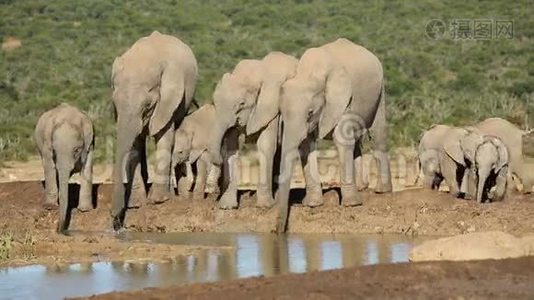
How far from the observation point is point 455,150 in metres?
21.3

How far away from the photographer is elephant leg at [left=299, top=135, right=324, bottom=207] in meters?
18.6

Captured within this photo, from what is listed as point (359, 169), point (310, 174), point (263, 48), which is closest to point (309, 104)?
point (310, 174)

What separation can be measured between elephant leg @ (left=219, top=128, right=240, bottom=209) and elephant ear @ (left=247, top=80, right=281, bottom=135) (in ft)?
1.74

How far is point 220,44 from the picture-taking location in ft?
198

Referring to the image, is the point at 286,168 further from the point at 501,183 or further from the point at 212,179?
the point at 501,183

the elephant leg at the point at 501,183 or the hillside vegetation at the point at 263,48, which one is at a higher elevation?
the hillside vegetation at the point at 263,48

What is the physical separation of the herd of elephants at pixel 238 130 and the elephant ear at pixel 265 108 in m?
0.02

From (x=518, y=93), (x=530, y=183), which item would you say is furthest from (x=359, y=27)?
(x=530, y=183)

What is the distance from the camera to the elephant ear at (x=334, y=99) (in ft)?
61.5

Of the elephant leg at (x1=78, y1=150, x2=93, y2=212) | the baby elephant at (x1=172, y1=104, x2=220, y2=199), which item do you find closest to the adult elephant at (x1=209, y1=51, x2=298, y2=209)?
the baby elephant at (x1=172, y1=104, x2=220, y2=199)

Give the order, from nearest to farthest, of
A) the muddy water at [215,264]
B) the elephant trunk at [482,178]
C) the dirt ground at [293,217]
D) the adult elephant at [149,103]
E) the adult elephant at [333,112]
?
the muddy water at [215,264]
the dirt ground at [293,217]
the adult elephant at [333,112]
the adult elephant at [149,103]
the elephant trunk at [482,178]

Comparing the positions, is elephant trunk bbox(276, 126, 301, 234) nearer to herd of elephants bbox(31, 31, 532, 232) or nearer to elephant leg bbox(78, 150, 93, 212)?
herd of elephants bbox(31, 31, 532, 232)

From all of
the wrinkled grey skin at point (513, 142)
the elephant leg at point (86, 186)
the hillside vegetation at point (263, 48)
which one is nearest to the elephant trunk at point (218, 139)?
the elephant leg at point (86, 186)

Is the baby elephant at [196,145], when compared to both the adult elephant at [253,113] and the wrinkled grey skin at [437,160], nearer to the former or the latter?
the adult elephant at [253,113]
